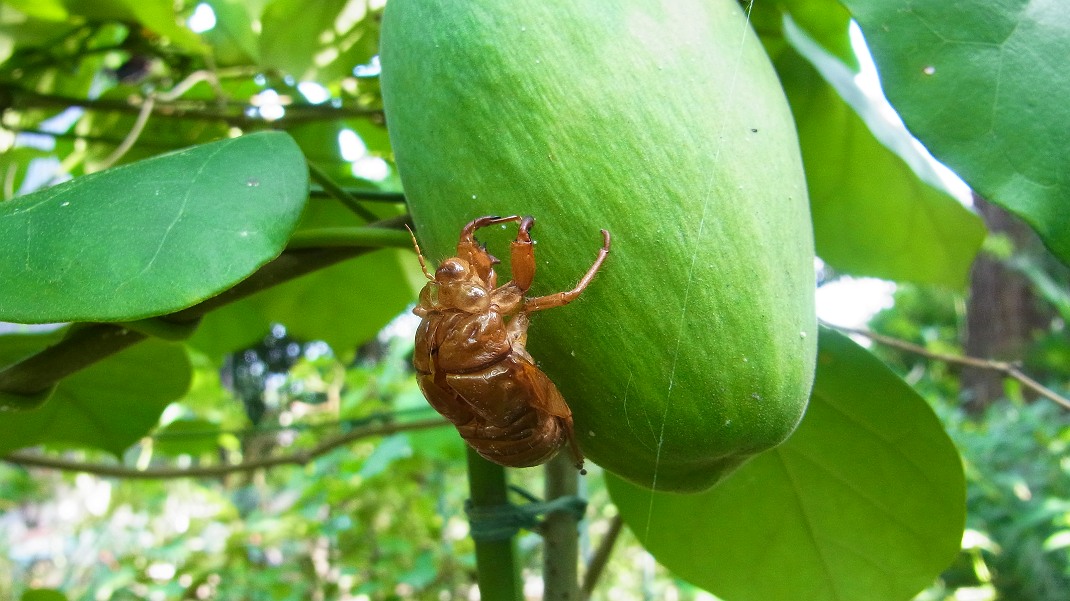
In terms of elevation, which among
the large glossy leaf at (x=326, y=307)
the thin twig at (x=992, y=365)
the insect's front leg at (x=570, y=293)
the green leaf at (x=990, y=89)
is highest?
the green leaf at (x=990, y=89)

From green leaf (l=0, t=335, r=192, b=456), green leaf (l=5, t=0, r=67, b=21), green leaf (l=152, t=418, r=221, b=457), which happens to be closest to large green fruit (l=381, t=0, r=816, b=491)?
green leaf (l=0, t=335, r=192, b=456)

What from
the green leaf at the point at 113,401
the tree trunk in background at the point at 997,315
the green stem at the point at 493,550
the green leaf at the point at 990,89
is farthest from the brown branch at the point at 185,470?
the tree trunk in background at the point at 997,315

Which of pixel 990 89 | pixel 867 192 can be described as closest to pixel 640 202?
pixel 990 89

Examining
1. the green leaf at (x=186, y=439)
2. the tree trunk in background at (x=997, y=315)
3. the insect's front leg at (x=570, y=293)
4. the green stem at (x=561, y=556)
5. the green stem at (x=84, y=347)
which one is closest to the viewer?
the insect's front leg at (x=570, y=293)

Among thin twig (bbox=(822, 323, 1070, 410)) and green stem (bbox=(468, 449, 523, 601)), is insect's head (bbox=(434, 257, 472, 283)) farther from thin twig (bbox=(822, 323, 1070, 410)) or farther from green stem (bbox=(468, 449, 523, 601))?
thin twig (bbox=(822, 323, 1070, 410))

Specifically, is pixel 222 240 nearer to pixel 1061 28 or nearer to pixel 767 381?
pixel 767 381

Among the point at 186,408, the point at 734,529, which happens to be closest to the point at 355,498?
the point at 186,408

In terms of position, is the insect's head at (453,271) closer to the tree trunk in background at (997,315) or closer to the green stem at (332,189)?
the green stem at (332,189)
